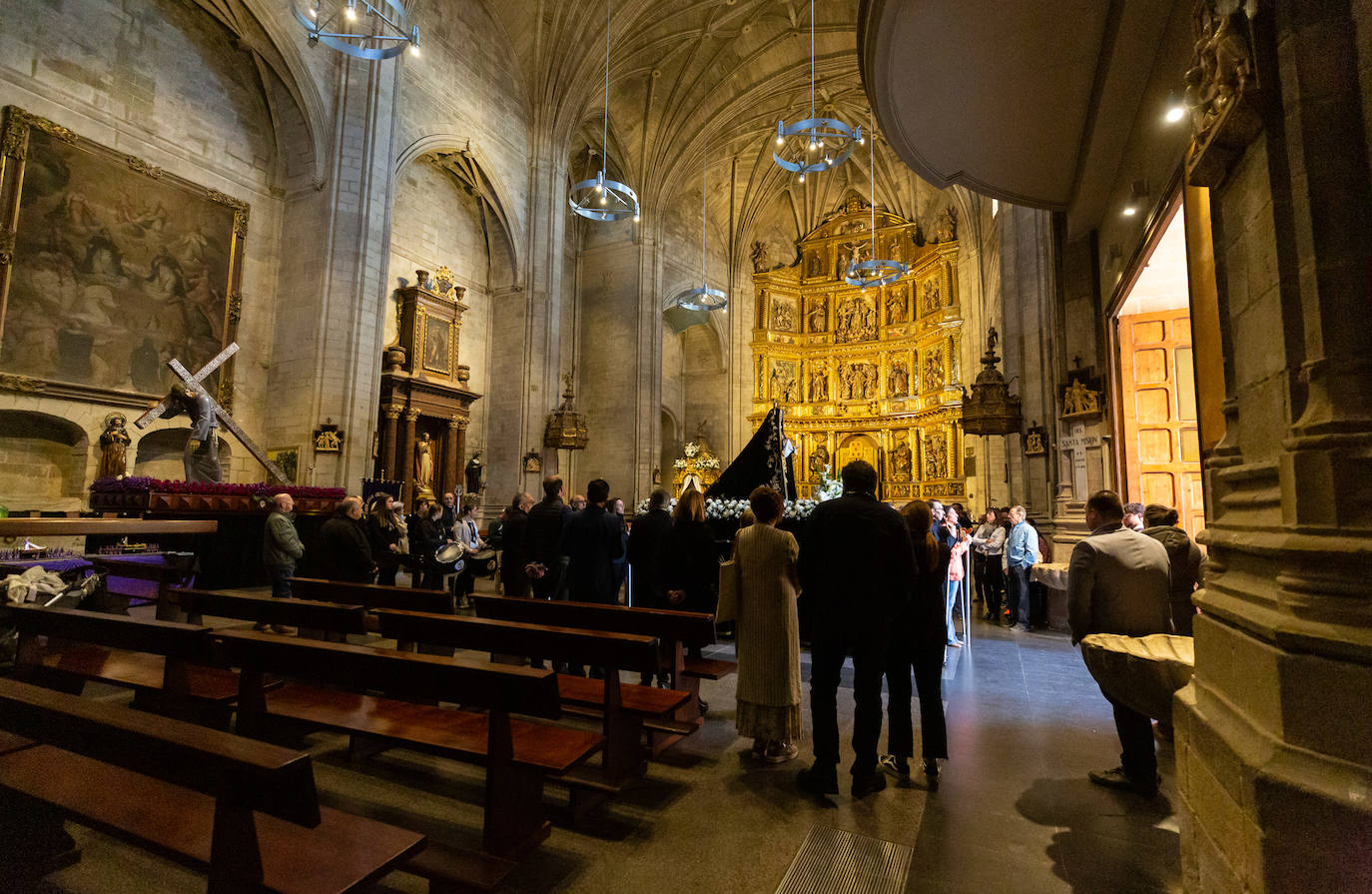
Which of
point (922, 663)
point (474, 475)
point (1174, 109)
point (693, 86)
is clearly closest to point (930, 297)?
point (693, 86)

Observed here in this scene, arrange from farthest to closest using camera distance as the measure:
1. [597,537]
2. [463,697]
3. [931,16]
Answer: [597,537] → [931,16] → [463,697]

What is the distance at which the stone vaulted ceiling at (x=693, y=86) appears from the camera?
1483 cm

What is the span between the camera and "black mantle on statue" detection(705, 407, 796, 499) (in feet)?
23.9

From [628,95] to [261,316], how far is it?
11.5 m

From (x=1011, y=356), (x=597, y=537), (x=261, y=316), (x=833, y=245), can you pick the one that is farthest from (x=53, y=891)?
(x=833, y=245)

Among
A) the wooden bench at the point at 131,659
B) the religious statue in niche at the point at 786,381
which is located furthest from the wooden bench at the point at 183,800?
the religious statue in niche at the point at 786,381

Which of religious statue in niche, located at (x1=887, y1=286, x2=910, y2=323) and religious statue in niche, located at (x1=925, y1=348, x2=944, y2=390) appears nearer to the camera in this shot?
religious statue in niche, located at (x1=925, y1=348, x2=944, y2=390)

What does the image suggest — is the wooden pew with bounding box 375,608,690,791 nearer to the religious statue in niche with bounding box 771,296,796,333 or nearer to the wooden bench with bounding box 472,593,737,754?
the wooden bench with bounding box 472,593,737,754

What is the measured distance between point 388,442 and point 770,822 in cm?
1155

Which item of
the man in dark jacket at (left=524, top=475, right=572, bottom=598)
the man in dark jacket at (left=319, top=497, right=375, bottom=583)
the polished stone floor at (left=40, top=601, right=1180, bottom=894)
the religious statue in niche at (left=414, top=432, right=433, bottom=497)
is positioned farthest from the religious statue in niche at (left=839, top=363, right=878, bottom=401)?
the polished stone floor at (left=40, top=601, right=1180, bottom=894)

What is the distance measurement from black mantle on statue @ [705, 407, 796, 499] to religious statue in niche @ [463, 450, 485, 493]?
7709 mm

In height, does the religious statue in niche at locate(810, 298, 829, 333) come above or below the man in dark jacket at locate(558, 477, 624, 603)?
above

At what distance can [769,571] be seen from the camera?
3.23 metres

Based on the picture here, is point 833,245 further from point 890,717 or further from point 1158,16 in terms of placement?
point 890,717
